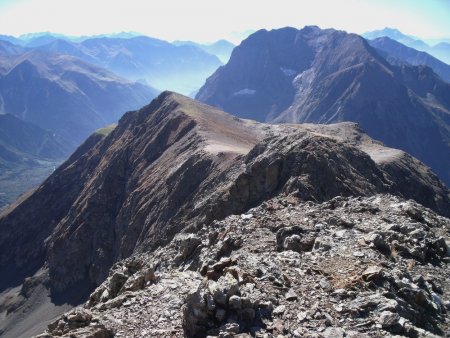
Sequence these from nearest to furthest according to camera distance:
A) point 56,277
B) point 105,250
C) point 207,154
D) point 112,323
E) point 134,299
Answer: point 112,323, point 134,299, point 207,154, point 105,250, point 56,277

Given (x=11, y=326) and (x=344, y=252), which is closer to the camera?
(x=344, y=252)

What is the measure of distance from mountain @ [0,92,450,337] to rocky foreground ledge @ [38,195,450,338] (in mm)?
939

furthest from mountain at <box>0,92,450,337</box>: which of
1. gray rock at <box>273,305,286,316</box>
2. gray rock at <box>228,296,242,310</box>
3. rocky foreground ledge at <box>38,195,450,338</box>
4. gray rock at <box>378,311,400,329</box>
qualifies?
gray rock at <box>378,311,400,329</box>

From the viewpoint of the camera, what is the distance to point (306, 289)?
63.0ft

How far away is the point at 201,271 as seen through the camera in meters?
25.0

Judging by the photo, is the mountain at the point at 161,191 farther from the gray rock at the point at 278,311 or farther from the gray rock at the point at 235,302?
the gray rock at the point at 278,311

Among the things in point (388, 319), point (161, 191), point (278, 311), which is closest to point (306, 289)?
point (278, 311)

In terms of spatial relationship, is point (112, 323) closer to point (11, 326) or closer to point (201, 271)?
point (201, 271)

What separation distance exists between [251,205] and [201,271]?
34570 mm

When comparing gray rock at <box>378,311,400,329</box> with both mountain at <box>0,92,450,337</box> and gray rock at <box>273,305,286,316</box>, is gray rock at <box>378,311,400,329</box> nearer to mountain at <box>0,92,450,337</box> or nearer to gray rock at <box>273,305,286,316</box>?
gray rock at <box>273,305,286,316</box>

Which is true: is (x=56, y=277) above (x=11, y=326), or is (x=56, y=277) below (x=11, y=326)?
above

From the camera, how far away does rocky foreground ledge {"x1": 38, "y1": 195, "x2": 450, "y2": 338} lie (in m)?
17.0

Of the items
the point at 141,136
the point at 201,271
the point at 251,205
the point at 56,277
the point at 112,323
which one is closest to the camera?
the point at 112,323

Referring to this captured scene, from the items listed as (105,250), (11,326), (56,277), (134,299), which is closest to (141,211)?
(105,250)
